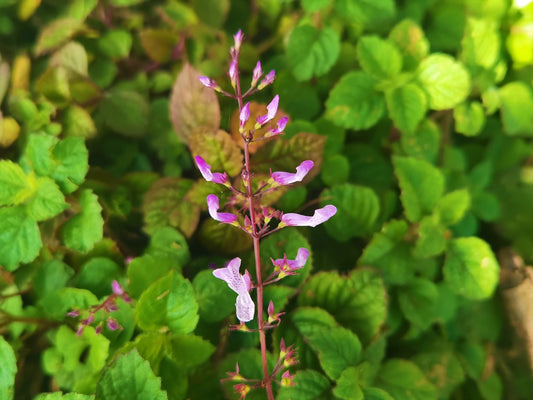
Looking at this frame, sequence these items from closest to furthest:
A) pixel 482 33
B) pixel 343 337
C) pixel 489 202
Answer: pixel 343 337, pixel 482 33, pixel 489 202

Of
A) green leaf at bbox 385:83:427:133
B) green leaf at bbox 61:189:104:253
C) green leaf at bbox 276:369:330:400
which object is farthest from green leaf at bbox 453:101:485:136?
green leaf at bbox 61:189:104:253

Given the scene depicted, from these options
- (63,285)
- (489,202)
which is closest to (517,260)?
(489,202)

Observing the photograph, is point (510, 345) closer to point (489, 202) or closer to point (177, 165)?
point (489, 202)

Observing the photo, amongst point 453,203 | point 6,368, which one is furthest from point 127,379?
point 453,203

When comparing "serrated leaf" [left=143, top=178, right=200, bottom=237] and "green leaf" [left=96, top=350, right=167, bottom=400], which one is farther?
"serrated leaf" [left=143, top=178, right=200, bottom=237]

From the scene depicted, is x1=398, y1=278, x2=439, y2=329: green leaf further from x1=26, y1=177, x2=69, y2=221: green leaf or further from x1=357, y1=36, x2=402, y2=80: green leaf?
x1=26, y1=177, x2=69, y2=221: green leaf

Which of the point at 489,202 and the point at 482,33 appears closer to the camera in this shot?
the point at 482,33

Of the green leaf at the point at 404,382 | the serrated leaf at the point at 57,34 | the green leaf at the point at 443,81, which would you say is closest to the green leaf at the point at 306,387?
the green leaf at the point at 404,382

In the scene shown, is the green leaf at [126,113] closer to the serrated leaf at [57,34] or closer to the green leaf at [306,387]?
the serrated leaf at [57,34]
